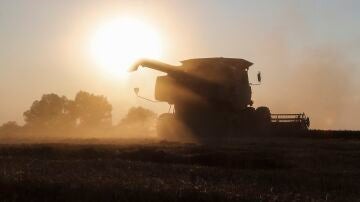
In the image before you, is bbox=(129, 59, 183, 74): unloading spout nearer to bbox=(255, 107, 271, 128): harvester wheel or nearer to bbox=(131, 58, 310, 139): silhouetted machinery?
bbox=(131, 58, 310, 139): silhouetted machinery

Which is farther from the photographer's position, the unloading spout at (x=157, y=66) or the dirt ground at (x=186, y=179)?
the unloading spout at (x=157, y=66)

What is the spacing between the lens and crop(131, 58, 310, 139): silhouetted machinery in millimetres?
43906

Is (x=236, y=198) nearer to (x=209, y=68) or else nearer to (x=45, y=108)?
(x=209, y=68)

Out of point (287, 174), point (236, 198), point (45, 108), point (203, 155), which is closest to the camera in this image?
point (236, 198)

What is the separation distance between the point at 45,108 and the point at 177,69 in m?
58.4

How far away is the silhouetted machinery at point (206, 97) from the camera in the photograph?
43.9m

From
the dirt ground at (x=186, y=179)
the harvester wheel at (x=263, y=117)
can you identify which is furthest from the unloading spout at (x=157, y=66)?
the dirt ground at (x=186, y=179)

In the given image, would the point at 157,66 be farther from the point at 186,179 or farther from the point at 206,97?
the point at 186,179

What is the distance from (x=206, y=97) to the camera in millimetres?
43969

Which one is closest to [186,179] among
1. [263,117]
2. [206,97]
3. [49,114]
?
[206,97]

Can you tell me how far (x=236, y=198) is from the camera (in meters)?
11.3

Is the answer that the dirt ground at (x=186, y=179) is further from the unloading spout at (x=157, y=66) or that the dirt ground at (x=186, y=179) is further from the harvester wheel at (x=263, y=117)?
the harvester wheel at (x=263, y=117)

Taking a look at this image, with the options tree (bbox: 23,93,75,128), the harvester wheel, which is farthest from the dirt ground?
tree (bbox: 23,93,75,128)

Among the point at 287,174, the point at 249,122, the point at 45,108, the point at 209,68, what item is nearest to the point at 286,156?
the point at 287,174
